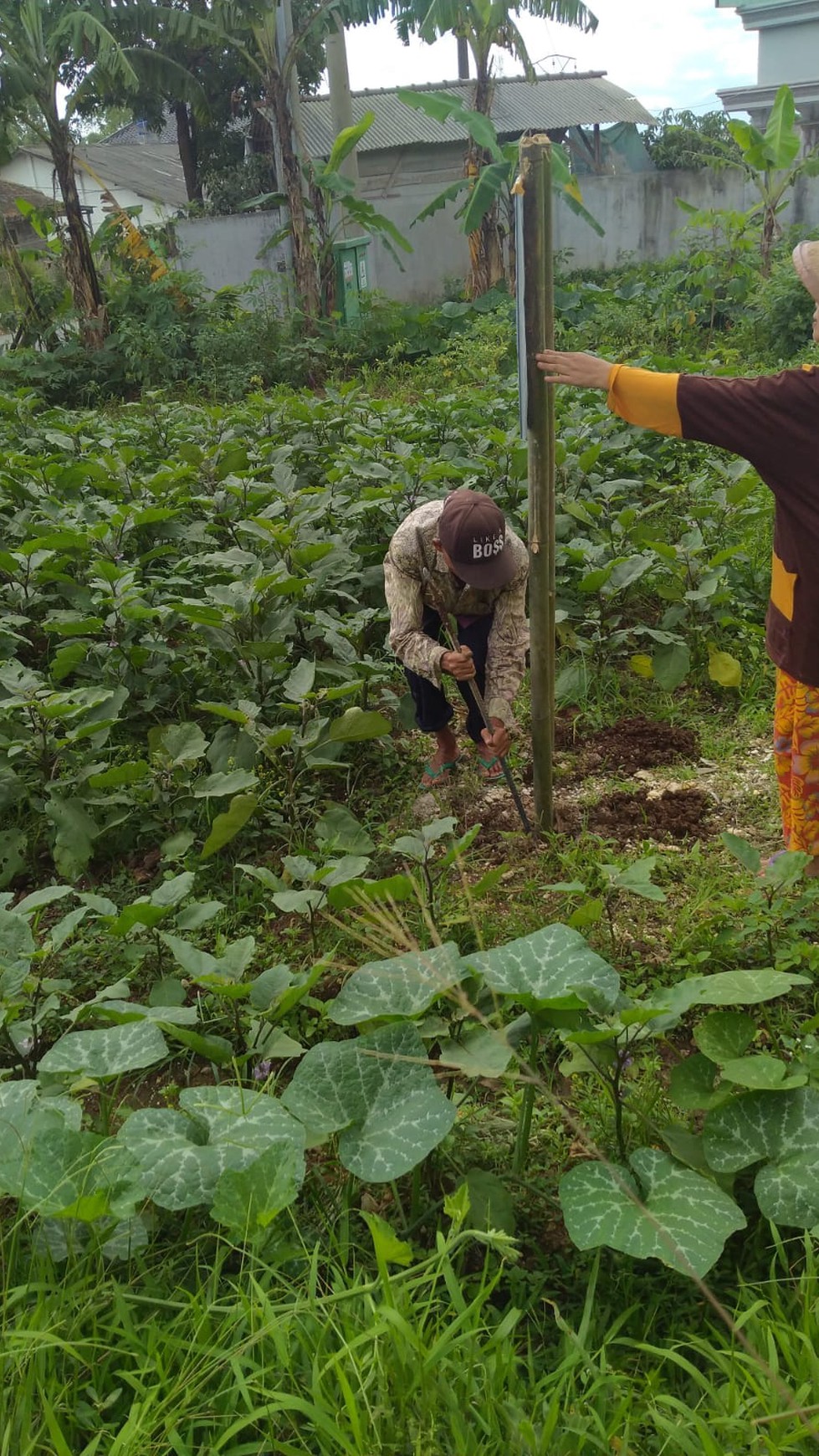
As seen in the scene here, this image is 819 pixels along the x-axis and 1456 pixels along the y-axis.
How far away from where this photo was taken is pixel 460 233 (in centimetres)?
1575

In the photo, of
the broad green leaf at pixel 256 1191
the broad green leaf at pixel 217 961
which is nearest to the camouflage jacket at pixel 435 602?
the broad green leaf at pixel 217 961

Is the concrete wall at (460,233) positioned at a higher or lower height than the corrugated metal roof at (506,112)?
lower

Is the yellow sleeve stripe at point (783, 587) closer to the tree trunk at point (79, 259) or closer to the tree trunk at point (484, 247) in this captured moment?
the tree trunk at point (79, 259)

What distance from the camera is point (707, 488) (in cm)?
520

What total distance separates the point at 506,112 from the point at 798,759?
23211 millimetres

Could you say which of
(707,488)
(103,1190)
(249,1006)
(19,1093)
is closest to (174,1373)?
(103,1190)

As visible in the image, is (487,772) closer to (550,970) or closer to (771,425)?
(771,425)

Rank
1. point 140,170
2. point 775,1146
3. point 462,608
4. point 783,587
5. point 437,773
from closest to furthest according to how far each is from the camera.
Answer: point 775,1146
point 783,587
point 462,608
point 437,773
point 140,170

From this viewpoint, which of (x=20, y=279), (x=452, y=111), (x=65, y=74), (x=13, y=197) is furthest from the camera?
(x=13, y=197)

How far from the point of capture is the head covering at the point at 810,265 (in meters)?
2.29

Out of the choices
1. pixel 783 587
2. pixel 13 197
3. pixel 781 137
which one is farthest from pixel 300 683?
pixel 13 197

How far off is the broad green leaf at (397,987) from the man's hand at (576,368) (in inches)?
52.4

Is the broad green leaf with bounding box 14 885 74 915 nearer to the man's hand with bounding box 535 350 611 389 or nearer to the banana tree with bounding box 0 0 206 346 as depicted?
the man's hand with bounding box 535 350 611 389

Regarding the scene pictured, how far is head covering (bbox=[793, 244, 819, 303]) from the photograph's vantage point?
2.29m
